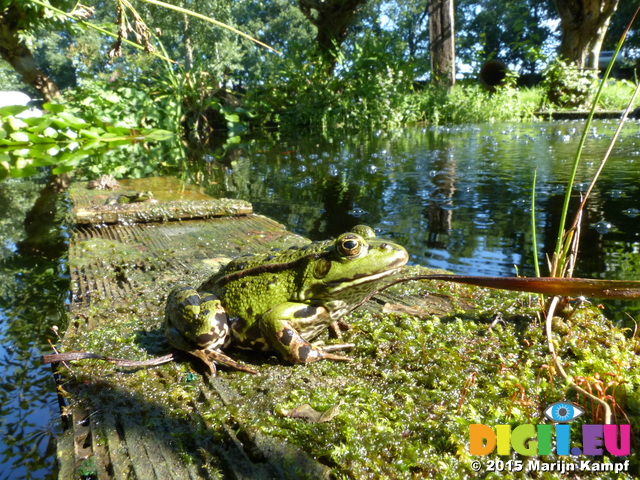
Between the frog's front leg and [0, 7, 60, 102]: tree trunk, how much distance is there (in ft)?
51.6

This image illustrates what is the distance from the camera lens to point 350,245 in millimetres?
1842

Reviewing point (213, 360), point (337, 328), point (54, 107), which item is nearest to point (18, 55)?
point (54, 107)

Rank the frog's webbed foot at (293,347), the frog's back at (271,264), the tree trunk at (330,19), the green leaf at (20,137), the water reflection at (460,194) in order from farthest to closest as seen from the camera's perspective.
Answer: the tree trunk at (330,19) → the water reflection at (460,194) → the frog's back at (271,264) → the frog's webbed foot at (293,347) → the green leaf at (20,137)

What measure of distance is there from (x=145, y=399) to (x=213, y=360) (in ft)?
1.01

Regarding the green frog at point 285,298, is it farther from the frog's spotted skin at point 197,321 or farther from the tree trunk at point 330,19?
the tree trunk at point 330,19

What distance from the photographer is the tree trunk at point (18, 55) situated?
13.0 meters

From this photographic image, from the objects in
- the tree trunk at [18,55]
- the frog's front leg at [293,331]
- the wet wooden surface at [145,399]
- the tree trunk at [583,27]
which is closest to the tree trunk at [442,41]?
the tree trunk at [583,27]

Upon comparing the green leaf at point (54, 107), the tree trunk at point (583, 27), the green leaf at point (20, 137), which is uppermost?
the tree trunk at point (583, 27)

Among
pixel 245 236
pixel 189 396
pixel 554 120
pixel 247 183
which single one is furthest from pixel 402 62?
pixel 189 396

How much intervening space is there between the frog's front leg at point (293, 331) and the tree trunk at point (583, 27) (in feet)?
63.6

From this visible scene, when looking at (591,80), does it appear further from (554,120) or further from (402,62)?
(402,62)

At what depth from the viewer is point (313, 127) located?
A: 16.8m

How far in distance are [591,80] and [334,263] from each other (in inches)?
764

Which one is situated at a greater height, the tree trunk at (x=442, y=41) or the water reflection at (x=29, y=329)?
the tree trunk at (x=442, y=41)
